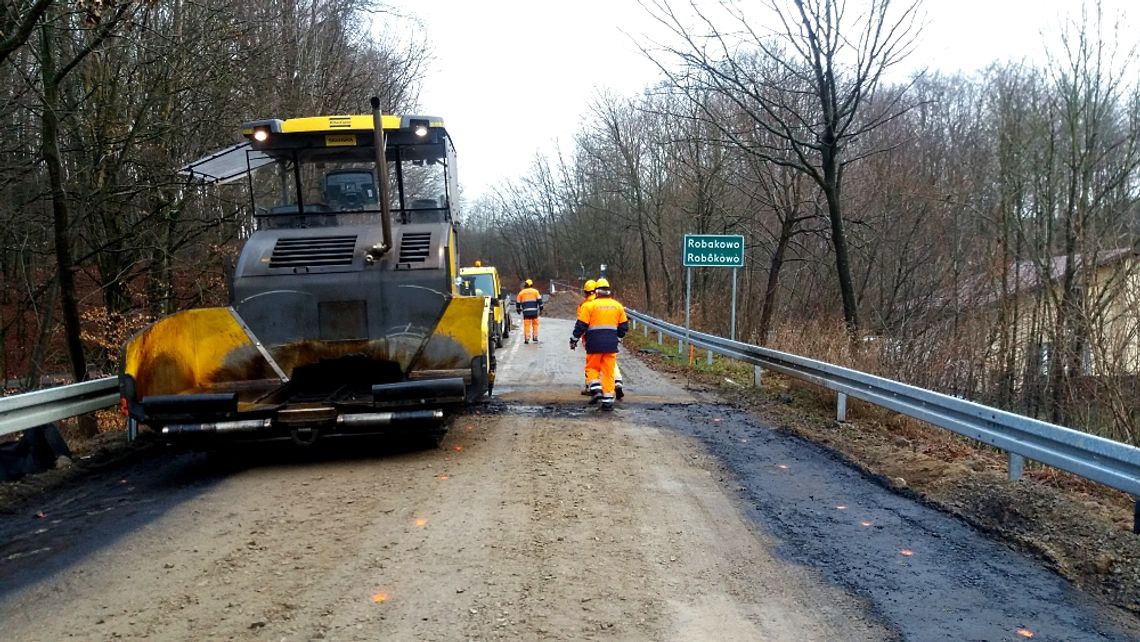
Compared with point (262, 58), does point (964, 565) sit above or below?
below

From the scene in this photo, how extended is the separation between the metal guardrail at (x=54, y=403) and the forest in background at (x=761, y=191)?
5.66 ft

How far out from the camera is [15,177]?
11.8 m

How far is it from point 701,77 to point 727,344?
499 cm

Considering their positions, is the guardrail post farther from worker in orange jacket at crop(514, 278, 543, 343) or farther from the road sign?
worker in orange jacket at crop(514, 278, 543, 343)

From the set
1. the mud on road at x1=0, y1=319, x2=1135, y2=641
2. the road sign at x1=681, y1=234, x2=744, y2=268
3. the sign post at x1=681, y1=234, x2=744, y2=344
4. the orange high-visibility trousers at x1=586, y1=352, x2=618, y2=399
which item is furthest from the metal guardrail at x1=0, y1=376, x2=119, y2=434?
the road sign at x1=681, y1=234, x2=744, y2=268

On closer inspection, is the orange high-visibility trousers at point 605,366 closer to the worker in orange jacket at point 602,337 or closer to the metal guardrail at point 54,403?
the worker in orange jacket at point 602,337

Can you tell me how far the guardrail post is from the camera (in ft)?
19.8

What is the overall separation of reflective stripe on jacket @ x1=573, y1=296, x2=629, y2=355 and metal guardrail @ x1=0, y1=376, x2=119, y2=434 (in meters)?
5.51

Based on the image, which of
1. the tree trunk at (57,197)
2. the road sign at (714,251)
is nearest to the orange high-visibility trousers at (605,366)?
the road sign at (714,251)

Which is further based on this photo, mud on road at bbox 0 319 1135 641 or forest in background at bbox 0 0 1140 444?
forest in background at bbox 0 0 1140 444

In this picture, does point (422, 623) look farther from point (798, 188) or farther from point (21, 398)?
point (798, 188)

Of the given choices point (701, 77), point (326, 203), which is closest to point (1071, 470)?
point (326, 203)

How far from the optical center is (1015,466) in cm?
605

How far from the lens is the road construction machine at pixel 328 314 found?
22.8ft
